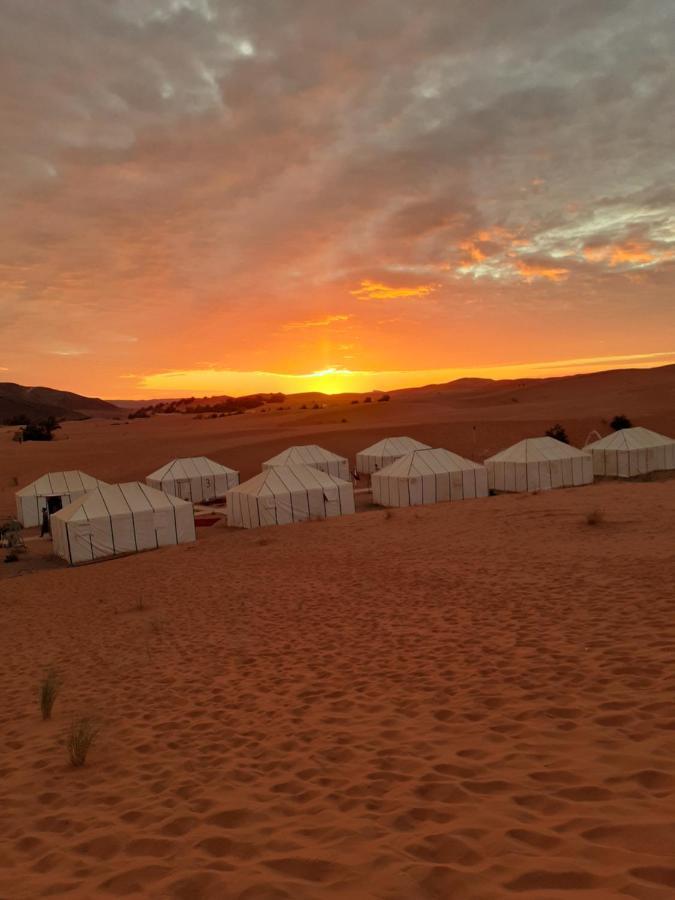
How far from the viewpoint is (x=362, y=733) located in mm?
6125

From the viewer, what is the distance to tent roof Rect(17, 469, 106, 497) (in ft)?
110

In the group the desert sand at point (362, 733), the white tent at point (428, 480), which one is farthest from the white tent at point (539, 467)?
the desert sand at point (362, 733)

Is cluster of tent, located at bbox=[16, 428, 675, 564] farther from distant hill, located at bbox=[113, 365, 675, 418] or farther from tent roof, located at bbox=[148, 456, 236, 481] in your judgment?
distant hill, located at bbox=[113, 365, 675, 418]

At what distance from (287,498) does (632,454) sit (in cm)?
2182

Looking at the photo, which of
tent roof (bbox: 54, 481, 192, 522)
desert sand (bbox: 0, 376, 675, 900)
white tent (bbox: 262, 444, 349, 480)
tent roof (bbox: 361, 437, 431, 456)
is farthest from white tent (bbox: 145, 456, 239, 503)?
desert sand (bbox: 0, 376, 675, 900)

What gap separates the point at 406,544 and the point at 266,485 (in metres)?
11.4

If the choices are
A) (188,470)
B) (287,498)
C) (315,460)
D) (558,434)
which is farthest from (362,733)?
(558,434)

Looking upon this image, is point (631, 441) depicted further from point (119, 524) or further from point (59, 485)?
point (59, 485)

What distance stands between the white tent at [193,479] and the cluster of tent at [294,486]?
0.20ft

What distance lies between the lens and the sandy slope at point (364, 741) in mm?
3799

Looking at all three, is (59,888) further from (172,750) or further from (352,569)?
(352,569)

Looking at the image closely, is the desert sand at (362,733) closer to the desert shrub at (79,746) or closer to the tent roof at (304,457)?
the desert shrub at (79,746)

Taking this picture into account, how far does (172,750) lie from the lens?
21.2 feet

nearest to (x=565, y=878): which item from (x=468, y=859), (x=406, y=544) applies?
(x=468, y=859)
